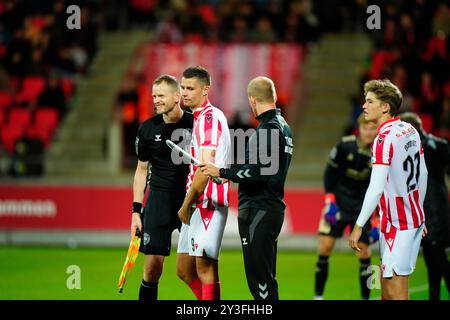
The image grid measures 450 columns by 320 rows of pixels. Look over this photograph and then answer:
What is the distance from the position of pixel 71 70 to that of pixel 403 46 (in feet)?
26.1

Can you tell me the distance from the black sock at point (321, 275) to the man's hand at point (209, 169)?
3.24 metres

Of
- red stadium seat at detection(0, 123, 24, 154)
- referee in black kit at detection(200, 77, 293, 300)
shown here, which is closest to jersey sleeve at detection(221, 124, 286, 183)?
referee in black kit at detection(200, 77, 293, 300)

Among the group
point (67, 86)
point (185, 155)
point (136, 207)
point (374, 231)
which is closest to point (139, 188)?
point (136, 207)

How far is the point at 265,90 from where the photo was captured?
7613mm

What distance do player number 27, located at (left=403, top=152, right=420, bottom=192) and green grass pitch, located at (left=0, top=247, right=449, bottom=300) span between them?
3.56 meters

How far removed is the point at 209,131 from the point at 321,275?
10.7 feet

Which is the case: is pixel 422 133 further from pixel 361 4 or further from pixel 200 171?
pixel 361 4

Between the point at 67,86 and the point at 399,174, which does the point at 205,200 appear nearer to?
the point at 399,174

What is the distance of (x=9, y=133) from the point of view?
20.0 m

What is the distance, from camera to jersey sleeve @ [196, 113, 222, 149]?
309 inches

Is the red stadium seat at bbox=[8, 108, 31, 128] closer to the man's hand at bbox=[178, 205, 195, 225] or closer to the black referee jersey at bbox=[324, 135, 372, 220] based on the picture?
the black referee jersey at bbox=[324, 135, 372, 220]

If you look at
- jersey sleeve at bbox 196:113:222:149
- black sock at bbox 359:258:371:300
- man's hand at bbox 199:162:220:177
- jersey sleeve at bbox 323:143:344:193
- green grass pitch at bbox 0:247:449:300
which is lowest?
green grass pitch at bbox 0:247:449:300

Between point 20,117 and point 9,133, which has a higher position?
point 20,117

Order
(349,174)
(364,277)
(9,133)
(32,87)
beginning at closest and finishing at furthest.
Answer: (364,277)
(349,174)
(9,133)
(32,87)
